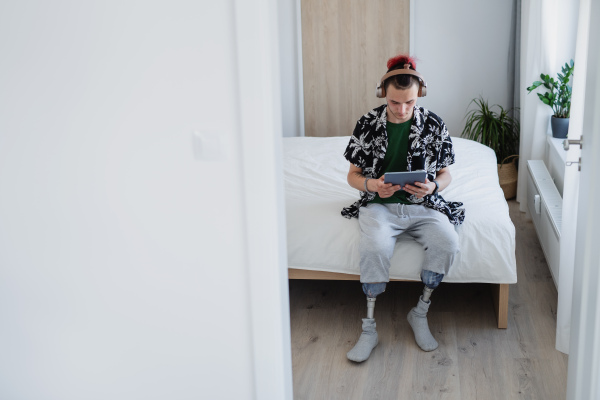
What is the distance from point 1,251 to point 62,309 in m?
0.25

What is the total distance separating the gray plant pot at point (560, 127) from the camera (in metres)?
3.99

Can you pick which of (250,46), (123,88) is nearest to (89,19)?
(123,88)

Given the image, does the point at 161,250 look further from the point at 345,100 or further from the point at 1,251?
the point at 345,100

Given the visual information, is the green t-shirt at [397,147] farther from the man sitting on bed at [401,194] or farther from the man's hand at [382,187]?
the man's hand at [382,187]

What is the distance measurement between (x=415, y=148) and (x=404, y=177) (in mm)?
203

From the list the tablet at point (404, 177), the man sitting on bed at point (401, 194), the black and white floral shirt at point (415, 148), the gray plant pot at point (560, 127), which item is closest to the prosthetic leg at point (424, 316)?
the man sitting on bed at point (401, 194)

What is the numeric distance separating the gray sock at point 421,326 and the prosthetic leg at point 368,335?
17 cm

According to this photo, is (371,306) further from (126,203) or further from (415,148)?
(126,203)

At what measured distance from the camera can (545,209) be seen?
3479 mm

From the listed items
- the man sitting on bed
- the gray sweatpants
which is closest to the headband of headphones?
the man sitting on bed

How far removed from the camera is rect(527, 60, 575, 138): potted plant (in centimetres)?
399

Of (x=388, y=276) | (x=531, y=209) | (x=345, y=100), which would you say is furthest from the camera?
(x=345, y=100)

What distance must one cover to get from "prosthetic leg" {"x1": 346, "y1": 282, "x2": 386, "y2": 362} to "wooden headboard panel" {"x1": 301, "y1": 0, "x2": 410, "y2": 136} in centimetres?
256

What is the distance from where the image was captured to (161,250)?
76.9 inches
